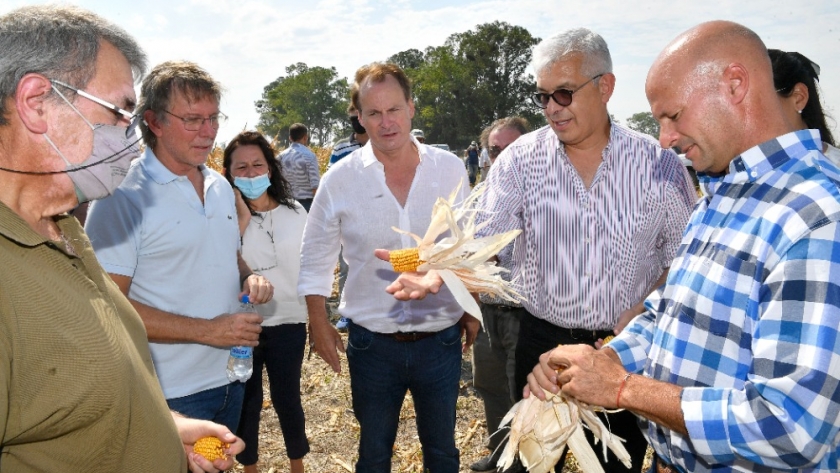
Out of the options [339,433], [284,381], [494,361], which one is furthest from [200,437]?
[339,433]

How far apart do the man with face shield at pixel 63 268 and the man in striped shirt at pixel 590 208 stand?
181cm

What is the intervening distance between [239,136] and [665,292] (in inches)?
129

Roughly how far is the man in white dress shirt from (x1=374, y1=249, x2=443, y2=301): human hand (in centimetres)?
72

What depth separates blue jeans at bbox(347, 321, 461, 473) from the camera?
3094mm

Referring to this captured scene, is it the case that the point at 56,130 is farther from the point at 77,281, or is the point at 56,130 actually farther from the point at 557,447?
the point at 557,447

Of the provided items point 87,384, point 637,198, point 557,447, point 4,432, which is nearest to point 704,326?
point 557,447

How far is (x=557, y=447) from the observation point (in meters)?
2.17

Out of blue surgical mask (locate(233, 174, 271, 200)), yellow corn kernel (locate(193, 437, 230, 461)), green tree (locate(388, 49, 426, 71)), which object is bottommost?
yellow corn kernel (locate(193, 437, 230, 461))

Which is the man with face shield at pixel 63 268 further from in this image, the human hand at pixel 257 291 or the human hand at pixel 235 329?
the human hand at pixel 257 291

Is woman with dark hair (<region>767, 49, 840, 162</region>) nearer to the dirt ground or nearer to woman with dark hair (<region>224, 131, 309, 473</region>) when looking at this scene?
the dirt ground

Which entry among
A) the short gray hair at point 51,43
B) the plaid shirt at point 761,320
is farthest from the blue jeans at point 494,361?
the short gray hair at point 51,43

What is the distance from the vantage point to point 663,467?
2076 millimetres

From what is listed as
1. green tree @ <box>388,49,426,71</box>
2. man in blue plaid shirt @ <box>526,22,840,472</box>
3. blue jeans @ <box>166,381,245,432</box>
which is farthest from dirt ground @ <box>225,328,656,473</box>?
green tree @ <box>388,49,426,71</box>

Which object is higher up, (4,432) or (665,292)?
(4,432)
